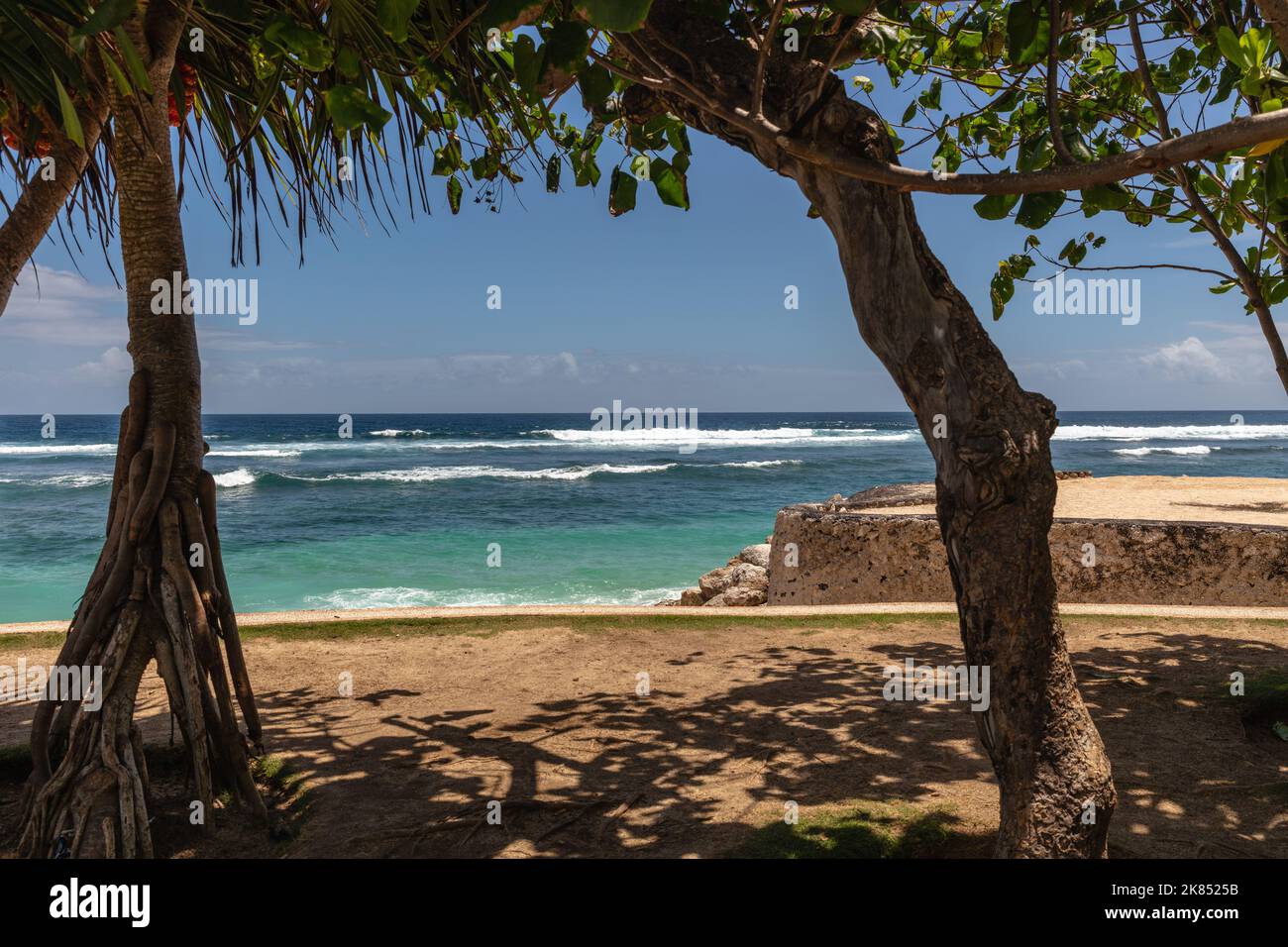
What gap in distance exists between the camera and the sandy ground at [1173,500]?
10500 millimetres

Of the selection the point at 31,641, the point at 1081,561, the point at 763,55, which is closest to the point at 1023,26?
the point at 763,55

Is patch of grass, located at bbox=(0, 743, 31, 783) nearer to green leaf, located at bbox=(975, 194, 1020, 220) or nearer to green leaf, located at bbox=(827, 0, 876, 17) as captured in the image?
green leaf, located at bbox=(827, 0, 876, 17)

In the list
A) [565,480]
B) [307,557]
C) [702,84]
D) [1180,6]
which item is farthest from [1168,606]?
[565,480]

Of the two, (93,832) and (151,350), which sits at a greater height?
(151,350)

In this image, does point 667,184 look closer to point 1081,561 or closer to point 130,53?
point 130,53

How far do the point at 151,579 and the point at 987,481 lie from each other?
126 inches

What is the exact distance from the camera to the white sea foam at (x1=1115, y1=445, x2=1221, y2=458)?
156 feet

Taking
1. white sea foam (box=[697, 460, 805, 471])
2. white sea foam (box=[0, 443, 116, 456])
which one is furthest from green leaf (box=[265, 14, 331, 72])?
white sea foam (box=[0, 443, 116, 456])

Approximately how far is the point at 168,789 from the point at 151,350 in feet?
6.45

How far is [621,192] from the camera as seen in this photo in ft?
9.92

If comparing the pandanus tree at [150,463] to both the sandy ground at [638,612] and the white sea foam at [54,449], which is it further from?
the white sea foam at [54,449]
